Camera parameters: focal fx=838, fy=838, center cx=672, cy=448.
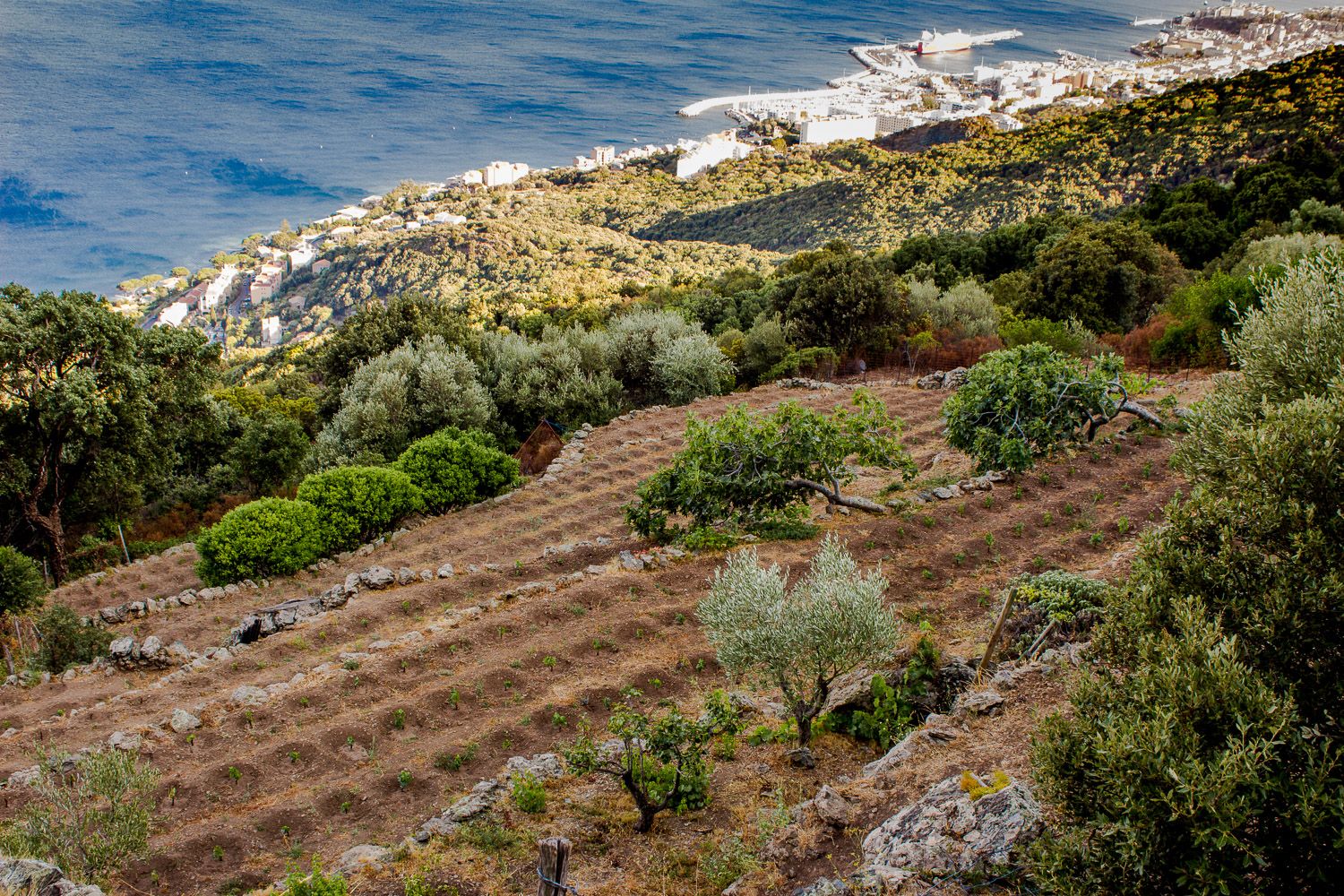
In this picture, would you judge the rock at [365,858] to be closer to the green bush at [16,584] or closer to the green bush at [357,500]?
the green bush at [357,500]

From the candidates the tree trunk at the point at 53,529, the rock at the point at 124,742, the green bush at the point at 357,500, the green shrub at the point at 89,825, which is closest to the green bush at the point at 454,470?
the green bush at the point at 357,500

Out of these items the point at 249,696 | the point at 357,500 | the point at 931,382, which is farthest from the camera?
the point at 931,382

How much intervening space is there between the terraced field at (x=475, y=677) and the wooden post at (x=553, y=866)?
3.36ft

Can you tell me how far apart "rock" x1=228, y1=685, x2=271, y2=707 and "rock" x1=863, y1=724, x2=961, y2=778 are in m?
6.47

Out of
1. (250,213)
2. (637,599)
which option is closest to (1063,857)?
(637,599)

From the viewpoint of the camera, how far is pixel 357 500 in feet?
48.4

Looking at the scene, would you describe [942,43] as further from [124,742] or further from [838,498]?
[124,742]

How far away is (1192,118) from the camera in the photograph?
61312 millimetres

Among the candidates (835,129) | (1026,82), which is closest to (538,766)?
(835,129)

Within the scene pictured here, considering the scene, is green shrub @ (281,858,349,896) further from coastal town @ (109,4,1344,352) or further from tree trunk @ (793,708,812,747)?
coastal town @ (109,4,1344,352)

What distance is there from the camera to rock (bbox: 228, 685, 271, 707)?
9.12 metres

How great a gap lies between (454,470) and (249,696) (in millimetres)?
7361

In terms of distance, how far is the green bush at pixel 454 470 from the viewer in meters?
16.0

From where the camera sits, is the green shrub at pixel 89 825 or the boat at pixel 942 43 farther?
the boat at pixel 942 43
